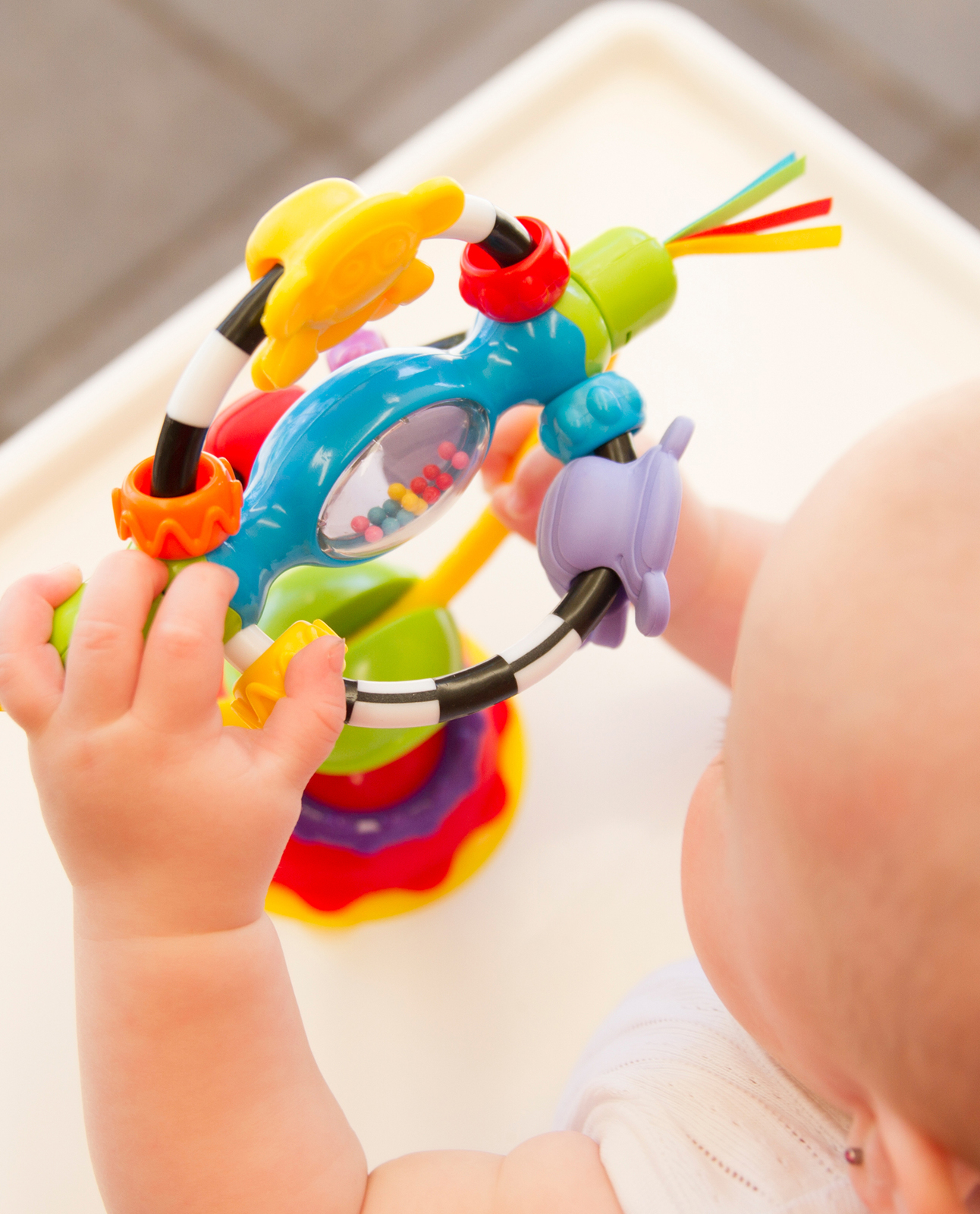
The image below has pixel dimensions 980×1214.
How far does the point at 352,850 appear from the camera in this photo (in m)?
0.45

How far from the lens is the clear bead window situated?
327 mm

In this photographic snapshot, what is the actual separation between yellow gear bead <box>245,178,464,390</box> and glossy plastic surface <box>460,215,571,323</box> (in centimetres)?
5

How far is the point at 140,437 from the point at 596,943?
313 millimetres

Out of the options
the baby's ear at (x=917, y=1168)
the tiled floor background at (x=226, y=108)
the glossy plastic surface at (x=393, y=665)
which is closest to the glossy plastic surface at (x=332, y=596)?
the glossy plastic surface at (x=393, y=665)

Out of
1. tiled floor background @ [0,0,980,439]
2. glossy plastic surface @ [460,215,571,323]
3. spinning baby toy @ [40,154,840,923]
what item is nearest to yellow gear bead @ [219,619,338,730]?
spinning baby toy @ [40,154,840,923]

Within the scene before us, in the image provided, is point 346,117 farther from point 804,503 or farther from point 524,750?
point 804,503

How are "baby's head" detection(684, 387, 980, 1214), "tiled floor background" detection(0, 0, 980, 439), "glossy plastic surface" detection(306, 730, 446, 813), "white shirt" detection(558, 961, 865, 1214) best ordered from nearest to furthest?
1. "baby's head" detection(684, 387, 980, 1214)
2. "white shirt" detection(558, 961, 865, 1214)
3. "glossy plastic surface" detection(306, 730, 446, 813)
4. "tiled floor background" detection(0, 0, 980, 439)

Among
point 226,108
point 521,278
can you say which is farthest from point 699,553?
point 226,108

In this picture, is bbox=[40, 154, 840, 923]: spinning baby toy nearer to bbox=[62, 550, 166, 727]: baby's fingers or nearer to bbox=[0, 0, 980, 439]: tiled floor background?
bbox=[62, 550, 166, 727]: baby's fingers

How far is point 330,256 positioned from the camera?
26cm

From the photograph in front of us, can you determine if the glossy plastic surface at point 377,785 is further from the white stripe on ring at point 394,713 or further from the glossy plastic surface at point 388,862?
the white stripe on ring at point 394,713

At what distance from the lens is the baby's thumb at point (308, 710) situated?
300 millimetres

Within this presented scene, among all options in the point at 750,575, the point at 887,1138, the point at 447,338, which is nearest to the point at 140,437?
the point at 447,338

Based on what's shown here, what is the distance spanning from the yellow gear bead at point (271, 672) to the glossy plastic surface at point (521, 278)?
11 centimetres
